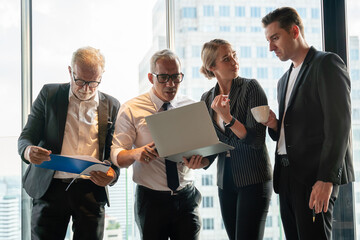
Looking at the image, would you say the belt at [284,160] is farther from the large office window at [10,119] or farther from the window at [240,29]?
the large office window at [10,119]

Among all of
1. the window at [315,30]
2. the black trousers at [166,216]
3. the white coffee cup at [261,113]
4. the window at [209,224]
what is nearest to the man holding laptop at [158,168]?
the black trousers at [166,216]

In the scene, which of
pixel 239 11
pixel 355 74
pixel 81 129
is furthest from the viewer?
pixel 239 11

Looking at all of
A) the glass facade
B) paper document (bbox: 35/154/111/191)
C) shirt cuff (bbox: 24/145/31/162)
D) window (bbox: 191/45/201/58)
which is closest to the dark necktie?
paper document (bbox: 35/154/111/191)

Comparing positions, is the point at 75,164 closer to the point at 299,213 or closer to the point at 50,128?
the point at 50,128

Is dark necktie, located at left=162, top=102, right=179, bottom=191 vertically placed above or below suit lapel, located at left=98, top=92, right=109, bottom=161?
below

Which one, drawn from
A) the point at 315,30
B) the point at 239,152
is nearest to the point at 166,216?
the point at 239,152

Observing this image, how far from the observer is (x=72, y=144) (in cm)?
231

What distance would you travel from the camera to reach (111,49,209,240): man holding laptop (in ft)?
6.81

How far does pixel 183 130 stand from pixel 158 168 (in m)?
0.40

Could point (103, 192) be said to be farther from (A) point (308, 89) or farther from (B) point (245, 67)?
(B) point (245, 67)

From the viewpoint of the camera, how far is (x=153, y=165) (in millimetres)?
2182

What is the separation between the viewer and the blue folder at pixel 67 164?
1.93 meters

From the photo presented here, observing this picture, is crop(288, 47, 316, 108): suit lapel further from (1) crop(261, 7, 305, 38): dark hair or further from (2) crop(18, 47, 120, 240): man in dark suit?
(2) crop(18, 47, 120, 240): man in dark suit

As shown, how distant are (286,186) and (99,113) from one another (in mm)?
1184
